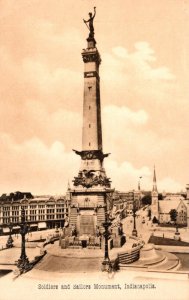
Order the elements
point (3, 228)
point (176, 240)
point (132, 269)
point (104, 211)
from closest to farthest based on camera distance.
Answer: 1. point (132, 269)
2. point (104, 211)
3. point (176, 240)
4. point (3, 228)

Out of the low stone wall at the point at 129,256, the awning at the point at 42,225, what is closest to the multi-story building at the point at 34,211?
the awning at the point at 42,225

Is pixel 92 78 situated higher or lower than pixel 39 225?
higher

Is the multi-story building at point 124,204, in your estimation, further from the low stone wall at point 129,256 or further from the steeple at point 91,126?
Result: the low stone wall at point 129,256

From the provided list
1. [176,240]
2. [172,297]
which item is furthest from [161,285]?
[176,240]

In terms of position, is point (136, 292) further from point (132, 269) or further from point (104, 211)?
A: point (104, 211)

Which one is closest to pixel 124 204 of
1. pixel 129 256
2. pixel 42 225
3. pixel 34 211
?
pixel 34 211

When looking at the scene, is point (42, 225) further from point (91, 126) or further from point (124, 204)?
point (124, 204)

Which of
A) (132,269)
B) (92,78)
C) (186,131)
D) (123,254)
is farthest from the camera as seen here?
(92,78)

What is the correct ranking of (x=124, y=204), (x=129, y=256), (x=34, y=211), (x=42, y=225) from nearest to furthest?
(x=129, y=256) < (x=42, y=225) < (x=34, y=211) < (x=124, y=204)
